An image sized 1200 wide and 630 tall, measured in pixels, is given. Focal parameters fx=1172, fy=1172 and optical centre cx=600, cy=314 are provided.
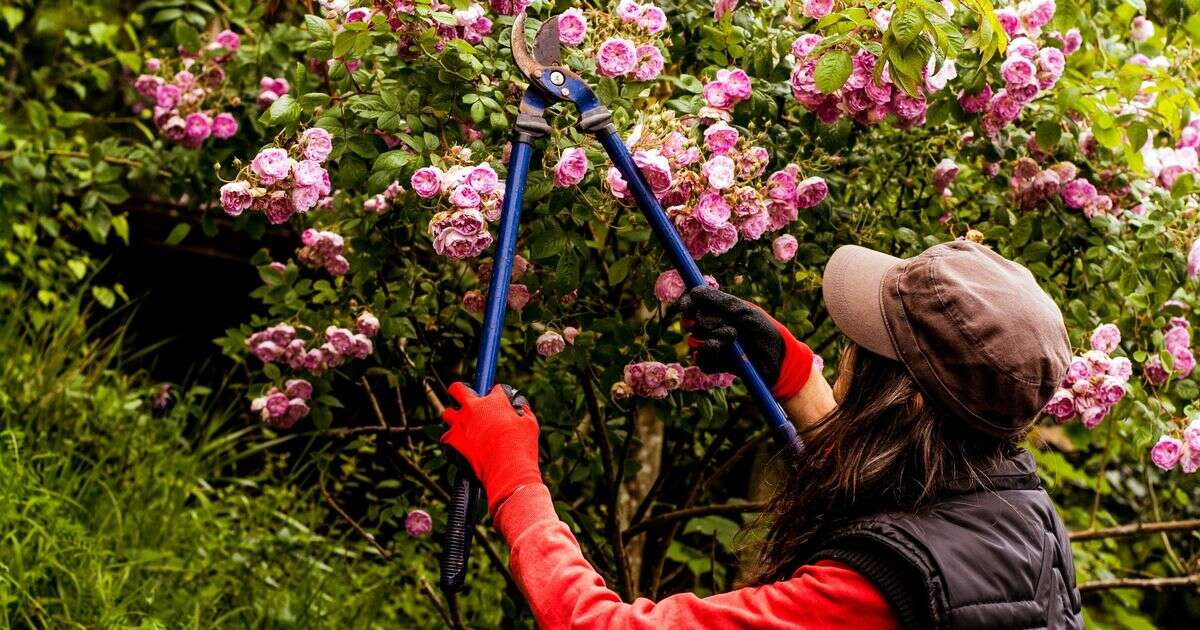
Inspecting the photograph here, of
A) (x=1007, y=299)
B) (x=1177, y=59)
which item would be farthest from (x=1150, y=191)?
(x=1007, y=299)

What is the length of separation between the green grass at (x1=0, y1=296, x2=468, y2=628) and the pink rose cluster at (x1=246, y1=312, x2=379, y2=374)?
2.23 ft

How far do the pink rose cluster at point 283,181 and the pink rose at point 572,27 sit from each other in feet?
1.47

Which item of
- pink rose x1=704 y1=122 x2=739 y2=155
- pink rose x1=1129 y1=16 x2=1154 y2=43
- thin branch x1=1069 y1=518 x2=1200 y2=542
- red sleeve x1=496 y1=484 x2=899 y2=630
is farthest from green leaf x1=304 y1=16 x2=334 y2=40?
thin branch x1=1069 y1=518 x2=1200 y2=542

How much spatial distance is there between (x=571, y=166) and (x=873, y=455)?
2.35 feet

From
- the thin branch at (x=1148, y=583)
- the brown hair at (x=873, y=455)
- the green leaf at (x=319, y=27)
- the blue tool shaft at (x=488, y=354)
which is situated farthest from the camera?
the thin branch at (x=1148, y=583)

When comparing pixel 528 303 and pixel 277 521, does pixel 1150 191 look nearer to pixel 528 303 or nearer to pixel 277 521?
pixel 528 303

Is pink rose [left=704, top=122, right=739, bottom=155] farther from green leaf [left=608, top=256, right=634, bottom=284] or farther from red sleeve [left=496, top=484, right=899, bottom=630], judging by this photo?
red sleeve [left=496, top=484, right=899, bottom=630]

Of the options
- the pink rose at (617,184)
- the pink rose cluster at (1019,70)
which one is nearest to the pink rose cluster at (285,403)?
the pink rose at (617,184)

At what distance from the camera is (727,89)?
2.11 metres

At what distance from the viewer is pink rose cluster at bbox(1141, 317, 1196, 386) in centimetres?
242

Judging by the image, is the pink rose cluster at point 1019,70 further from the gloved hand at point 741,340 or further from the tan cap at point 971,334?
the tan cap at point 971,334

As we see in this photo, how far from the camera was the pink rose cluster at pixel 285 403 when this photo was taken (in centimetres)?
248

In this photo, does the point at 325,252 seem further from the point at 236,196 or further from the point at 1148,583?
the point at 1148,583

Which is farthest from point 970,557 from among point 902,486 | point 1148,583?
point 1148,583
